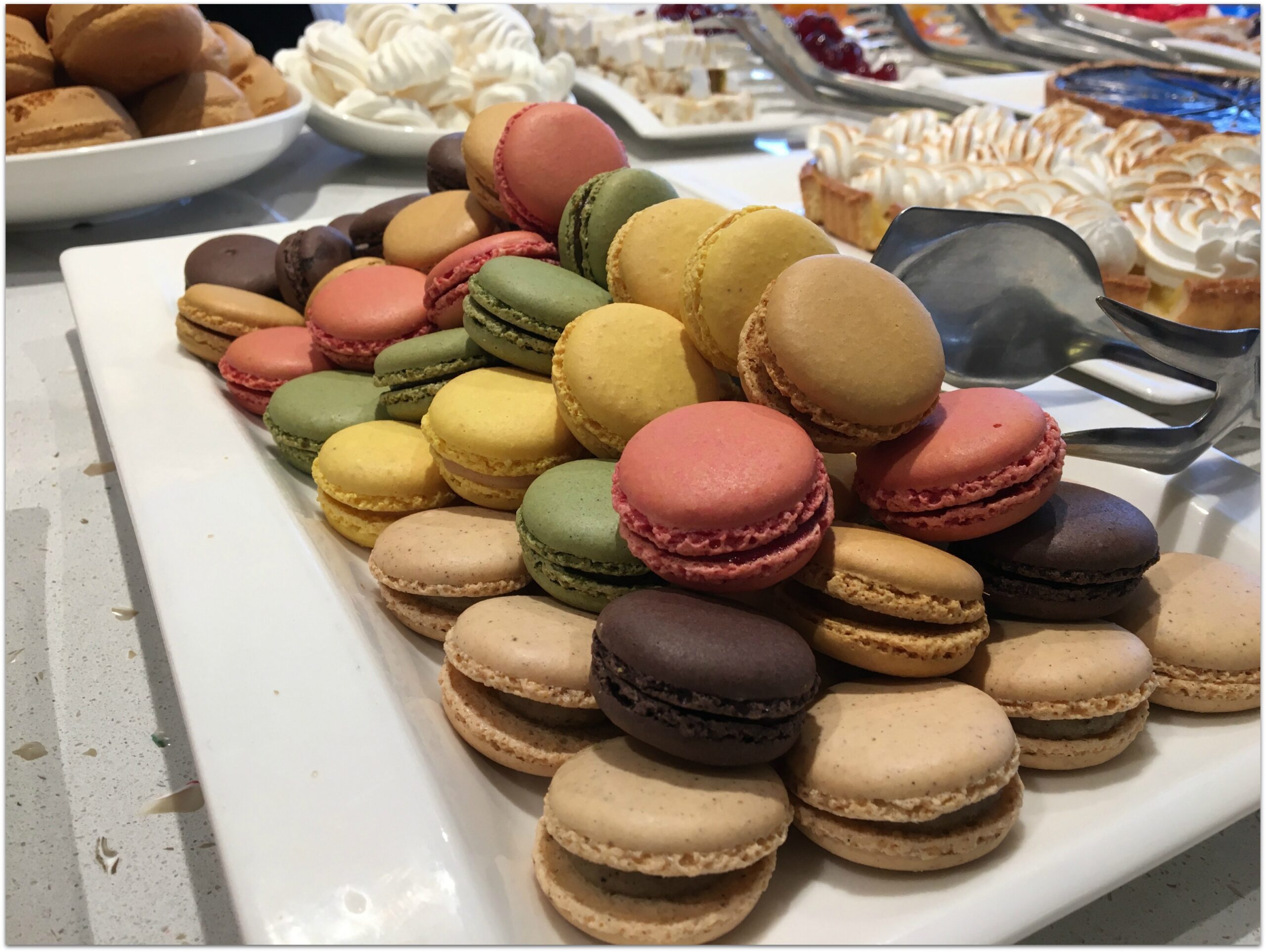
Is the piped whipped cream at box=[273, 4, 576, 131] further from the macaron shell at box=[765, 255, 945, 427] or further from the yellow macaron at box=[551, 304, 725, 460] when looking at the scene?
the macaron shell at box=[765, 255, 945, 427]

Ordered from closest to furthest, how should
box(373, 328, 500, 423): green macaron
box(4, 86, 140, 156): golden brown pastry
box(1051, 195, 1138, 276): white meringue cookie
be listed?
box(373, 328, 500, 423): green macaron
box(1051, 195, 1138, 276): white meringue cookie
box(4, 86, 140, 156): golden brown pastry

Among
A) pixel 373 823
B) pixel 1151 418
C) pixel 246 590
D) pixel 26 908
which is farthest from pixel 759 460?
pixel 1151 418

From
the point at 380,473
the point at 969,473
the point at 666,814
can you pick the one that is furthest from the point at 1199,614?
the point at 380,473

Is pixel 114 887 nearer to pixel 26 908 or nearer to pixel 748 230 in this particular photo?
pixel 26 908

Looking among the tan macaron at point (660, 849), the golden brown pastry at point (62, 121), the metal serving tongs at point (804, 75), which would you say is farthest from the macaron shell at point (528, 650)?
the metal serving tongs at point (804, 75)

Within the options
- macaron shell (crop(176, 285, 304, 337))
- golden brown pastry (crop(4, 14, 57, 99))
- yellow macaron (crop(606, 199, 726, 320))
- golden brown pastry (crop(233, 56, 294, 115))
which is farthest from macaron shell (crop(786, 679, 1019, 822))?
golden brown pastry (crop(233, 56, 294, 115))

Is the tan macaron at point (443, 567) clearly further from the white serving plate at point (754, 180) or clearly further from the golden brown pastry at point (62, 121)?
the golden brown pastry at point (62, 121)
